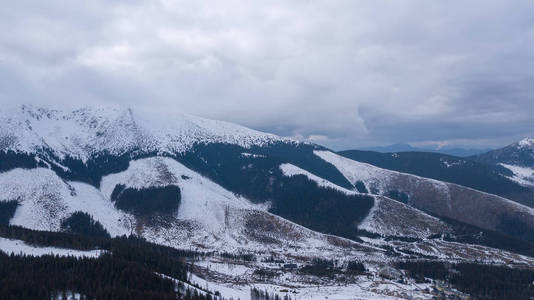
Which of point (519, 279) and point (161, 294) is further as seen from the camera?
point (519, 279)

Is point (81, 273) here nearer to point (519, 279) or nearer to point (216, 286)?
point (216, 286)

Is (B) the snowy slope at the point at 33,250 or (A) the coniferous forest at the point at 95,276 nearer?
(A) the coniferous forest at the point at 95,276

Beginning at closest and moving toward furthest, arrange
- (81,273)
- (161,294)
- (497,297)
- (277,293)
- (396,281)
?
1. (161,294)
2. (81,273)
3. (277,293)
4. (497,297)
5. (396,281)

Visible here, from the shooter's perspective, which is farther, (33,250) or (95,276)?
(33,250)

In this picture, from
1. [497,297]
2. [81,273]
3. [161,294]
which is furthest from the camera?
[497,297]

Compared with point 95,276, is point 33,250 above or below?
above

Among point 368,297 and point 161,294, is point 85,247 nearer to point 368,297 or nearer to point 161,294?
point 161,294

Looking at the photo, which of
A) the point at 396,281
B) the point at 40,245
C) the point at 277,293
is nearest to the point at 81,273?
the point at 40,245

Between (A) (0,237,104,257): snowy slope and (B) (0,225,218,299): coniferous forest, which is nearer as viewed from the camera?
(B) (0,225,218,299): coniferous forest

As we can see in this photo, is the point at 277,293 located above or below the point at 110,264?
below
